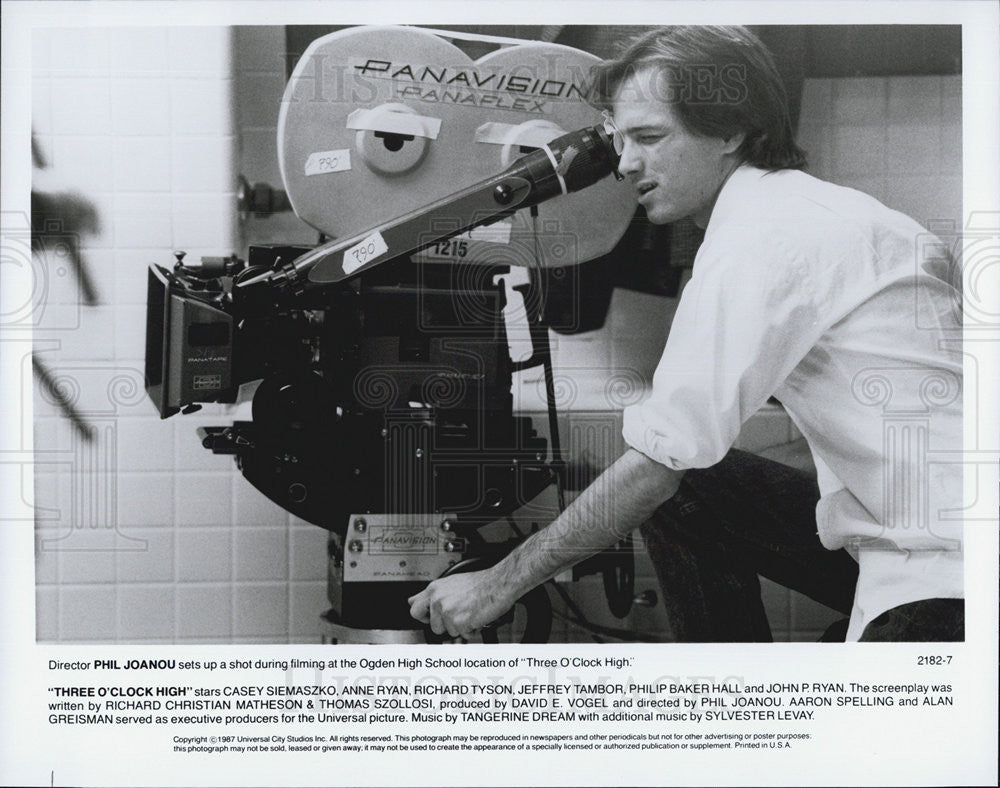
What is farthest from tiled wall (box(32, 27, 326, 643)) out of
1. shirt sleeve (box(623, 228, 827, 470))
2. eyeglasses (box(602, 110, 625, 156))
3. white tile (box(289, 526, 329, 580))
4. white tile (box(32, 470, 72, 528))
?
shirt sleeve (box(623, 228, 827, 470))

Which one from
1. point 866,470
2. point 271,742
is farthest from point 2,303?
point 866,470

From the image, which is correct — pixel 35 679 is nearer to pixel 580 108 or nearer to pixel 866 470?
pixel 580 108

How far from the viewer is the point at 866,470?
1437mm

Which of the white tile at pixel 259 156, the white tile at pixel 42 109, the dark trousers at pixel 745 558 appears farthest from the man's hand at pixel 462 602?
→ the white tile at pixel 42 109

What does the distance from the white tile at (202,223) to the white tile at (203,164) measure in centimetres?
2

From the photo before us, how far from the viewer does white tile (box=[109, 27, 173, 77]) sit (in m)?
1.45

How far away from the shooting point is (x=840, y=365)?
1.40 meters

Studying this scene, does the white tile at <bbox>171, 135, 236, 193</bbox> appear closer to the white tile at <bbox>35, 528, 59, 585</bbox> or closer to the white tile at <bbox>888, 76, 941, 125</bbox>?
the white tile at <bbox>35, 528, 59, 585</bbox>

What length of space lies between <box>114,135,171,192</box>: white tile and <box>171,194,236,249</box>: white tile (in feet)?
0.14

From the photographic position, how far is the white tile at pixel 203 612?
1.54 meters

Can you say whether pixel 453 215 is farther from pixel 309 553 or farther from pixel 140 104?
pixel 309 553

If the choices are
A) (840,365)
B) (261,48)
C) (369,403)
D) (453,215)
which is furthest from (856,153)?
(261,48)

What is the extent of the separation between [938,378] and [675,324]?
441 mm

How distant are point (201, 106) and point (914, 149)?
1.18 m
